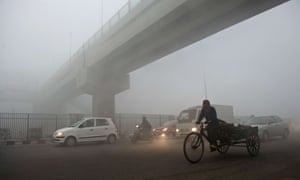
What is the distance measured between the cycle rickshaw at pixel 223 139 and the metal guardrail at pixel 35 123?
18191 millimetres

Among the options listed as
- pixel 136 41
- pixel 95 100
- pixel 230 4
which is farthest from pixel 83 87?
pixel 230 4

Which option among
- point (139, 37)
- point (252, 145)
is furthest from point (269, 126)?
point (139, 37)

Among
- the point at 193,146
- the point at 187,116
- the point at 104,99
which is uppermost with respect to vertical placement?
the point at 104,99

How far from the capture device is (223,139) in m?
8.57

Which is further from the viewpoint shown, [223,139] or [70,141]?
[70,141]

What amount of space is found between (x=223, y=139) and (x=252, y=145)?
1.38m

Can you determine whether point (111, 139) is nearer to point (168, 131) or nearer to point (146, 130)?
point (146, 130)

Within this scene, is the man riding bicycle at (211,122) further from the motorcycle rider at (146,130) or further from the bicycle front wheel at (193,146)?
the motorcycle rider at (146,130)

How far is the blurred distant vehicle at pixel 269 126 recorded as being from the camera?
16152 mm

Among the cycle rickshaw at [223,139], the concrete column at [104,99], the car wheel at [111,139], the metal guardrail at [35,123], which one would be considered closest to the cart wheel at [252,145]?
the cycle rickshaw at [223,139]

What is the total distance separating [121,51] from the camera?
83.0 ft

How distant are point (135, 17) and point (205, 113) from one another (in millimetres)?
14368

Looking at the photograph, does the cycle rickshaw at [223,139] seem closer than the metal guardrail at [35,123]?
Yes

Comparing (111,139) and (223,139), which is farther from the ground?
(223,139)
